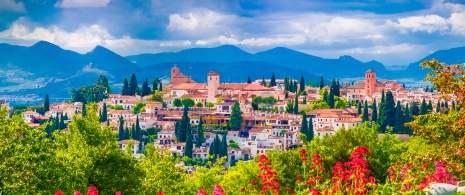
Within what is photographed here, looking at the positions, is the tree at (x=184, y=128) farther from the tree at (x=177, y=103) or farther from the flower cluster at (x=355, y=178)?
the flower cluster at (x=355, y=178)

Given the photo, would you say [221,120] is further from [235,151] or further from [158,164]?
[158,164]

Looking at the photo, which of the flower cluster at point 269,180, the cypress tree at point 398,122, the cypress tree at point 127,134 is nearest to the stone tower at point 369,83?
the cypress tree at point 398,122

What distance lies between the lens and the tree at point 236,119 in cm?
7194

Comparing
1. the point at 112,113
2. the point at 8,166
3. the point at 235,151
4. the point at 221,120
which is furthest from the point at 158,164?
the point at 112,113

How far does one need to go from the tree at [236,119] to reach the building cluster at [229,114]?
2.41ft

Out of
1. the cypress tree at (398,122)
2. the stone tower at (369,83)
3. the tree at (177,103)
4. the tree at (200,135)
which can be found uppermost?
the stone tower at (369,83)

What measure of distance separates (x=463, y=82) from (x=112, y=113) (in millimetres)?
71054

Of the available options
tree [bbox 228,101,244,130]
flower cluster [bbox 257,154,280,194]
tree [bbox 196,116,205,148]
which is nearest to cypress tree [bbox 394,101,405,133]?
tree [bbox 228,101,244,130]

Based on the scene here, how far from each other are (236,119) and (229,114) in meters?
3.70

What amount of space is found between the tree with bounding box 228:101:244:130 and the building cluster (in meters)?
0.73

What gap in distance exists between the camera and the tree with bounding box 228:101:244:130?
71.9 m

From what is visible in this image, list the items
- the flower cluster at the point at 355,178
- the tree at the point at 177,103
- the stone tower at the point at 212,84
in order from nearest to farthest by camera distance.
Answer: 1. the flower cluster at the point at 355,178
2. the tree at the point at 177,103
3. the stone tower at the point at 212,84

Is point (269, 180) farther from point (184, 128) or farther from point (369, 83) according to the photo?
point (369, 83)

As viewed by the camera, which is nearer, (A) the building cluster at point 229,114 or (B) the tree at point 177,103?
(A) the building cluster at point 229,114
